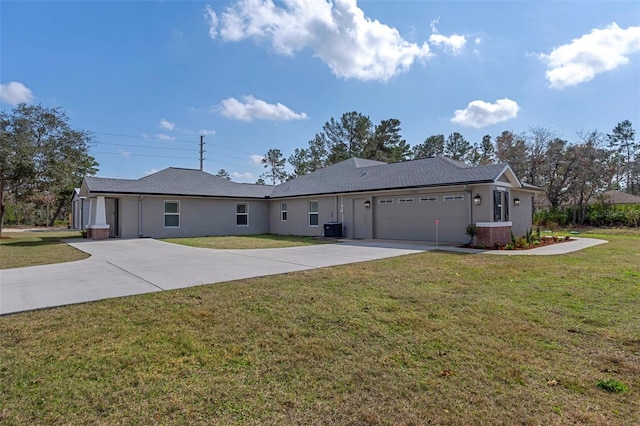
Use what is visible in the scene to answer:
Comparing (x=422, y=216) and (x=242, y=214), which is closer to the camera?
(x=422, y=216)

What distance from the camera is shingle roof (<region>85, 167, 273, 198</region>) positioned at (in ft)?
55.5

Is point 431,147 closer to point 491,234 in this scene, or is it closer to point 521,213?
point 521,213

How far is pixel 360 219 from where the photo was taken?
56.0 ft

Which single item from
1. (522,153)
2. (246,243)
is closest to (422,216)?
(246,243)

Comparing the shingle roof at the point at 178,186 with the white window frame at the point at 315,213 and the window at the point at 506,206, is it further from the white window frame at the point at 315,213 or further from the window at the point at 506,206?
the window at the point at 506,206

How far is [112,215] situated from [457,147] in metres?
42.8

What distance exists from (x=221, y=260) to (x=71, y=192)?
36525 mm

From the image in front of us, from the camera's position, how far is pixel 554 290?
5590 mm

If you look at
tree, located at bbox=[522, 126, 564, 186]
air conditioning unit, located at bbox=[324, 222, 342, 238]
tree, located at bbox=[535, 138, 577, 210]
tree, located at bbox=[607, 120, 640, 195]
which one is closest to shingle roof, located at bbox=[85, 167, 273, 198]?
air conditioning unit, located at bbox=[324, 222, 342, 238]

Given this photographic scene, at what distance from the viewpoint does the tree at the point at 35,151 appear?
55.6ft

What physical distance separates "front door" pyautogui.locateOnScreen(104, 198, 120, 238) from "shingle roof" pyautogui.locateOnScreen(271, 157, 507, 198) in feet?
29.4

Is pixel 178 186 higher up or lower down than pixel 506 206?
higher up

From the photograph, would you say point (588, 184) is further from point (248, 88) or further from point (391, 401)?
point (391, 401)

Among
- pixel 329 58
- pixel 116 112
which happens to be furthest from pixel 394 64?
pixel 116 112
